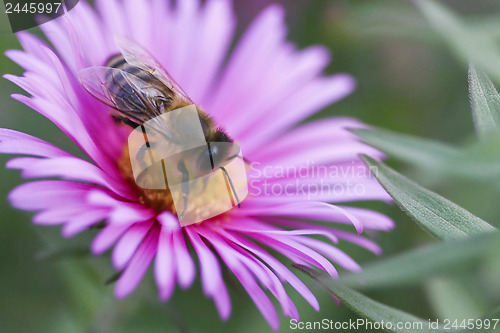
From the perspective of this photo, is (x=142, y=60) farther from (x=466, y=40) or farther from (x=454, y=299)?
(x=454, y=299)

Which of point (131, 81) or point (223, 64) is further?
point (223, 64)

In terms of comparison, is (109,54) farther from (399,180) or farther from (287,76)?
(399,180)

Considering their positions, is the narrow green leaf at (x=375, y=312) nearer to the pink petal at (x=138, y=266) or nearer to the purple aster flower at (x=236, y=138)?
the purple aster flower at (x=236, y=138)

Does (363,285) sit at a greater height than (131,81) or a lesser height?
lesser

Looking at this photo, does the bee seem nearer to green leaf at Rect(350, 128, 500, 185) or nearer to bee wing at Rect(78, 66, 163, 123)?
bee wing at Rect(78, 66, 163, 123)

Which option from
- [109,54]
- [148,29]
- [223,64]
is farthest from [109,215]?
[223,64]

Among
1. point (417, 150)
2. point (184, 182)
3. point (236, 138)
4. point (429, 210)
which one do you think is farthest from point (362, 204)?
point (417, 150)

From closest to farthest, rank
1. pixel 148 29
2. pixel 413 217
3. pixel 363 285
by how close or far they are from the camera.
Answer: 1. pixel 363 285
2. pixel 413 217
3. pixel 148 29
